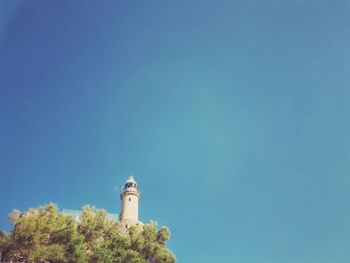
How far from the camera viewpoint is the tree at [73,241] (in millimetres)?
31438

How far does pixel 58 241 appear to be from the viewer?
33.7 m

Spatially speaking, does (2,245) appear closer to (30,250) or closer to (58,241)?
(30,250)

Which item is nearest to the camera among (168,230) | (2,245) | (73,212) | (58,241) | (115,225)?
(2,245)

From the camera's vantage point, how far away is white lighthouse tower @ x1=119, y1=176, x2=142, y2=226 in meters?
59.4

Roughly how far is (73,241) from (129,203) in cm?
2758

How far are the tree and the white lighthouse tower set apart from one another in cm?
1573

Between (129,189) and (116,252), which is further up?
(129,189)

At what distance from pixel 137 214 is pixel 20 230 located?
102 ft

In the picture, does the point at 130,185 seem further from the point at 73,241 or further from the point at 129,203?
the point at 73,241

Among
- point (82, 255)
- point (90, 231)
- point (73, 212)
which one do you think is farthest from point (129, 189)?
point (82, 255)

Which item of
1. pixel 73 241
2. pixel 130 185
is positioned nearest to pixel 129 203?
pixel 130 185

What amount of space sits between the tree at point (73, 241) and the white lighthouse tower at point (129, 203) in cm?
1573

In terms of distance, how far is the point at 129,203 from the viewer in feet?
201

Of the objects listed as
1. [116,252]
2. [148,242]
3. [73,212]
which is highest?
[73,212]
